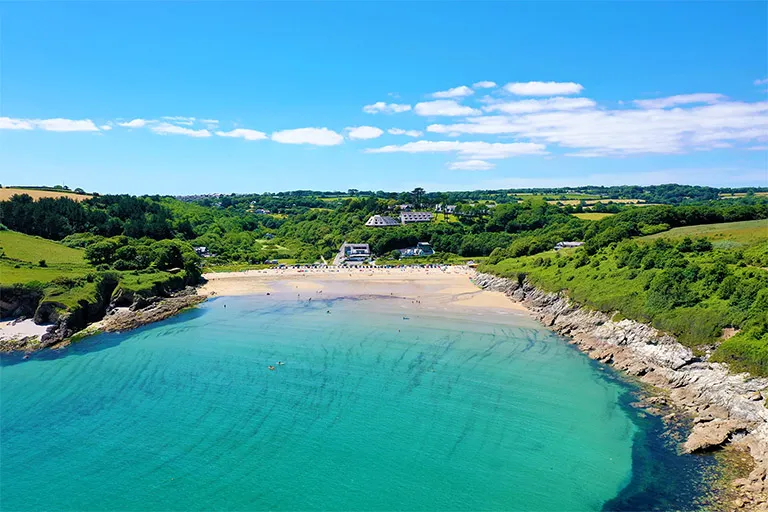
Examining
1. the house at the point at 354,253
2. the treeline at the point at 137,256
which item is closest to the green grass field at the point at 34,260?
the treeline at the point at 137,256

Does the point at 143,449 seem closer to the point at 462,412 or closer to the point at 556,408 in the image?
the point at 462,412

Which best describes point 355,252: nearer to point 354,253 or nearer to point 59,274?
point 354,253

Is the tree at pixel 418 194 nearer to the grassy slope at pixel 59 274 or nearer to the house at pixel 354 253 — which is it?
the house at pixel 354 253

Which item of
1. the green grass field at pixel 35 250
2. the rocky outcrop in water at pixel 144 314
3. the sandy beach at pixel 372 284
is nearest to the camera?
the rocky outcrop in water at pixel 144 314

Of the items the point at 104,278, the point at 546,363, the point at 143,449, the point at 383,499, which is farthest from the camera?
the point at 104,278

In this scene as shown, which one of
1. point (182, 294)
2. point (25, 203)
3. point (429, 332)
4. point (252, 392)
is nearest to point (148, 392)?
point (252, 392)

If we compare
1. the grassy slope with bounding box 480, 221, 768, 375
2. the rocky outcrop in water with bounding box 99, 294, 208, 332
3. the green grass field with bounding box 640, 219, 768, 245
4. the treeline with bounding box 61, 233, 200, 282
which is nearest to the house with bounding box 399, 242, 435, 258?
the grassy slope with bounding box 480, 221, 768, 375

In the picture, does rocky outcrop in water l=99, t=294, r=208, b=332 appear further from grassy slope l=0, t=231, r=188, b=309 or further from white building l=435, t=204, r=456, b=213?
white building l=435, t=204, r=456, b=213
